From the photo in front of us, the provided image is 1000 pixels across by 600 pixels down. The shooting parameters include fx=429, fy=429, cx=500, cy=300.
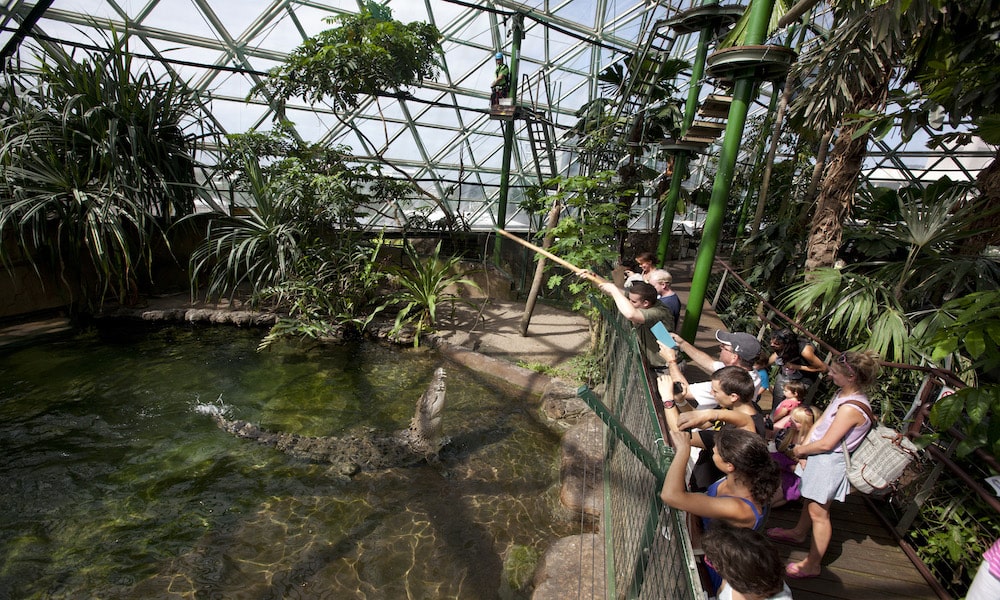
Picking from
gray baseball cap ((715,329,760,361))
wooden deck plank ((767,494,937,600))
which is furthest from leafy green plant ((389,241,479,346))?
wooden deck plank ((767,494,937,600))

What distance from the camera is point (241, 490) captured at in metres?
3.15

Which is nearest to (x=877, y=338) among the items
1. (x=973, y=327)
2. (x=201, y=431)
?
(x=973, y=327)

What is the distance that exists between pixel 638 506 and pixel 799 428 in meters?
1.21

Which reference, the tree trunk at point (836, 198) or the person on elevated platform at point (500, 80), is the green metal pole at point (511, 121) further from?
the tree trunk at point (836, 198)

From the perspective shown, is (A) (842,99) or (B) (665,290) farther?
(A) (842,99)

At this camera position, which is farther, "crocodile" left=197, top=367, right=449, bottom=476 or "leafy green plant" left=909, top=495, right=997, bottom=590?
"crocodile" left=197, top=367, right=449, bottom=476

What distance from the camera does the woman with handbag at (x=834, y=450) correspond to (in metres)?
1.99

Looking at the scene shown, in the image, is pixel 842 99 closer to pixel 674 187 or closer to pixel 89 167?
pixel 674 187

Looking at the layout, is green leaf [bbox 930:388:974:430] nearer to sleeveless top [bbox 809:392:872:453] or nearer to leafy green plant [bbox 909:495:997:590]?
sleeveless top [bbox 809:392:872:453]

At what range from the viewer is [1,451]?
3.31 meters

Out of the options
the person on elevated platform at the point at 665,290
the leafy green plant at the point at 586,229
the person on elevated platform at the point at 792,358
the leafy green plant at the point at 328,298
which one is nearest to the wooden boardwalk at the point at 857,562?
the person on elevated platform at the point at 792,358

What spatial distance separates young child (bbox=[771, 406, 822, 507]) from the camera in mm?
2346

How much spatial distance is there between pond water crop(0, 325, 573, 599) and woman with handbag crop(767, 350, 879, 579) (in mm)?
1488

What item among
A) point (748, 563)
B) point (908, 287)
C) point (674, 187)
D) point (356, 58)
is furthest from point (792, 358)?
point (356, 58)
